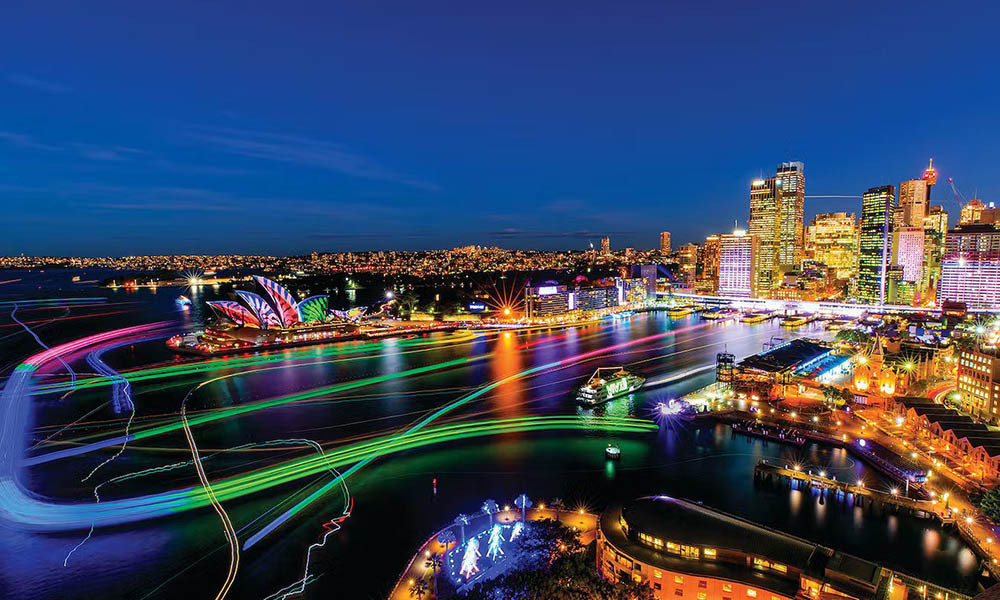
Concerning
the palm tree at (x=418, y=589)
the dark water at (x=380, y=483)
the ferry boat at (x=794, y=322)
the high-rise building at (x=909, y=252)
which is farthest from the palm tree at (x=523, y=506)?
the high-rise building at (x=909, y=252)

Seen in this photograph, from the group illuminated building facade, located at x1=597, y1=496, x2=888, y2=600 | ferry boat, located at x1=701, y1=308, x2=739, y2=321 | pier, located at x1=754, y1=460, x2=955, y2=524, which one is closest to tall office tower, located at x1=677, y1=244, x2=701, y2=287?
ferry boat, located at x1=701, y1=308, x2=739, y2=321

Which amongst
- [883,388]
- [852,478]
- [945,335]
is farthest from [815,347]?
[852,478]

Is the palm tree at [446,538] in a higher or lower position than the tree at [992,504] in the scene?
lower

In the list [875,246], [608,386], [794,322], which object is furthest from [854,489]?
[875,246]

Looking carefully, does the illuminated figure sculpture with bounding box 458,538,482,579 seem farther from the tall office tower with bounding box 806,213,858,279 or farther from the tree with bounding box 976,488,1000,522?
the tall office tower with bounding box 806,213,858,279

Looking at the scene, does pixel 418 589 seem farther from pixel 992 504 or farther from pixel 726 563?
pixel 992 504

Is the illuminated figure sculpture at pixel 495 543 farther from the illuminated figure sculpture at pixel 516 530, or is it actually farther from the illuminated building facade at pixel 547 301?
the illuminated building facade at pixel 547 301
